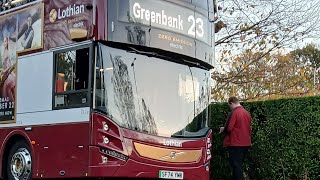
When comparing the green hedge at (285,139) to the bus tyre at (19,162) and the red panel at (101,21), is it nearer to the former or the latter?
the red panel at (101,21)

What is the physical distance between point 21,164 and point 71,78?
214 cm

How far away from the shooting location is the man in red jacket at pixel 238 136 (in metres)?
11.5

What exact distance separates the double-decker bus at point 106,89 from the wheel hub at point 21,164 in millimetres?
19

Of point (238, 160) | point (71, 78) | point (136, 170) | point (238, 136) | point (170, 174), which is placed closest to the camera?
point (136, 170)

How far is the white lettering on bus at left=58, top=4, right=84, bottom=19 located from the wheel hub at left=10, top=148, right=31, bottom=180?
104 inches

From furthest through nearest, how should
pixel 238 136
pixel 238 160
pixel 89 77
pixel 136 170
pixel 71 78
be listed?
pixel 238 160
pixel 238 136
pixel 71 78
pixel 136 170
pixel 89 77

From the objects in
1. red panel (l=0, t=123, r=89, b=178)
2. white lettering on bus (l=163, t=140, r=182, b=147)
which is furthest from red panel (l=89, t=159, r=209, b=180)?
white lettering on bus (l=163, t=140, r=182, b=147)

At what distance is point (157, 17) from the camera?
10109 millimetres

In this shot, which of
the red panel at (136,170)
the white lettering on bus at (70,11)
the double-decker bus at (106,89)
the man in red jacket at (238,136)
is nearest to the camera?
the red panel at (136,170)

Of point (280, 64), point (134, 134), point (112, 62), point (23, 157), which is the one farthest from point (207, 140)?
point (280, 64)

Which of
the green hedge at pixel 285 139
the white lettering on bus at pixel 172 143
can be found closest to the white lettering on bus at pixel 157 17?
the white lettering on bus at pixel 172 143

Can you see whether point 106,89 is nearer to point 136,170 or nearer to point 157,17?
point 136,170

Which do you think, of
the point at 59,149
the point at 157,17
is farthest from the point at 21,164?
the point at 157,17

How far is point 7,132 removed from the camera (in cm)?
1106
